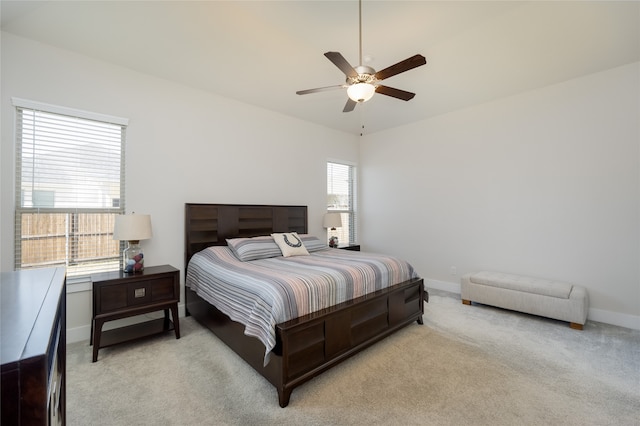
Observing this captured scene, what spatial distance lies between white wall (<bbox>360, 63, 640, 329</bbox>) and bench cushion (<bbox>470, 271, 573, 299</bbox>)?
24cm

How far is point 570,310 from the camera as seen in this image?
310cm

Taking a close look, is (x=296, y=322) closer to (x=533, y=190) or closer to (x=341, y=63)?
(x=341, y=63)

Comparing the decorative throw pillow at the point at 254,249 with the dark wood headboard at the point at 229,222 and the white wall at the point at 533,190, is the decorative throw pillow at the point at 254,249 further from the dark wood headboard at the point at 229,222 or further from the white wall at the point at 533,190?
the white wall at the point at 533,190

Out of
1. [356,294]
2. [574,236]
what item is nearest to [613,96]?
[574,236]

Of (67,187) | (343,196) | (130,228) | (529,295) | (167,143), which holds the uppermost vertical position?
(167,143)

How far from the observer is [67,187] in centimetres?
283

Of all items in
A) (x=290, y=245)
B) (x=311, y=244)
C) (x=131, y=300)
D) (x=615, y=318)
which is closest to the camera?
(x=131, y=300)

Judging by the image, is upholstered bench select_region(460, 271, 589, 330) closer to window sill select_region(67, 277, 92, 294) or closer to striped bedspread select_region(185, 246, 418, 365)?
striped bedspread select_region(185, 246, 418, 365)

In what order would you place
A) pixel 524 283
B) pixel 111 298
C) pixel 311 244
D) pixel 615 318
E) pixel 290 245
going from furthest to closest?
pixel 311 244, pixel 290 245, pixel 524 283, pixel 615 318, pixel 111 298

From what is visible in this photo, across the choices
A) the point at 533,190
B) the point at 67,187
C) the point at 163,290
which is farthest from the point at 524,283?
the point at 67,187

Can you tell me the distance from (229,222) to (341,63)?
2.59 m

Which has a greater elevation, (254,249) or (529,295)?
(254,249)

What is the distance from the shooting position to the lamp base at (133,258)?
2870 millimetres

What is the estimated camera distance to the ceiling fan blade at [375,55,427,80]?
2.07 m
